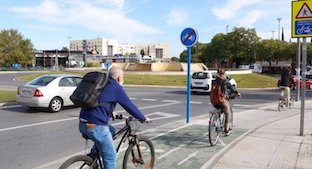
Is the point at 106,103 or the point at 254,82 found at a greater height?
the point at 106,103

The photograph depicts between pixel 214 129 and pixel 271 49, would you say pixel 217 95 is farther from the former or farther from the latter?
pixel 271 49

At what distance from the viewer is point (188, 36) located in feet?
34.6

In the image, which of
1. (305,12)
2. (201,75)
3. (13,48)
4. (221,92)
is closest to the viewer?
(221,92)

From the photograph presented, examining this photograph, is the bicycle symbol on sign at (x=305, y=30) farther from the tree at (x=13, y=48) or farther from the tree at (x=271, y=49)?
the tree at (x=13, y=48)

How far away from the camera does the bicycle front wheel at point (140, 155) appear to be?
198 inches

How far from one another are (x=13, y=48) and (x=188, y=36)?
277ft

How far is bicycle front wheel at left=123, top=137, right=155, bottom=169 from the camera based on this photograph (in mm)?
5020

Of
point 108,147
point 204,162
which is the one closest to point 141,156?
point 108,147

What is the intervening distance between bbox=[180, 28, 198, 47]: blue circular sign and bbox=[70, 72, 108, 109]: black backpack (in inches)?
252

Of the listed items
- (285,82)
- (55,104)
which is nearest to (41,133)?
(55,104)

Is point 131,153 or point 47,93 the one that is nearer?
point 131,153

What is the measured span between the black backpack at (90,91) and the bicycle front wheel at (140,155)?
1.11 meters

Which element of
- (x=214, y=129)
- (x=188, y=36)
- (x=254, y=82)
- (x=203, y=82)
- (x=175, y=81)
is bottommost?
(x=214, y=129)

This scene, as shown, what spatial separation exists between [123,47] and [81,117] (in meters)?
191
